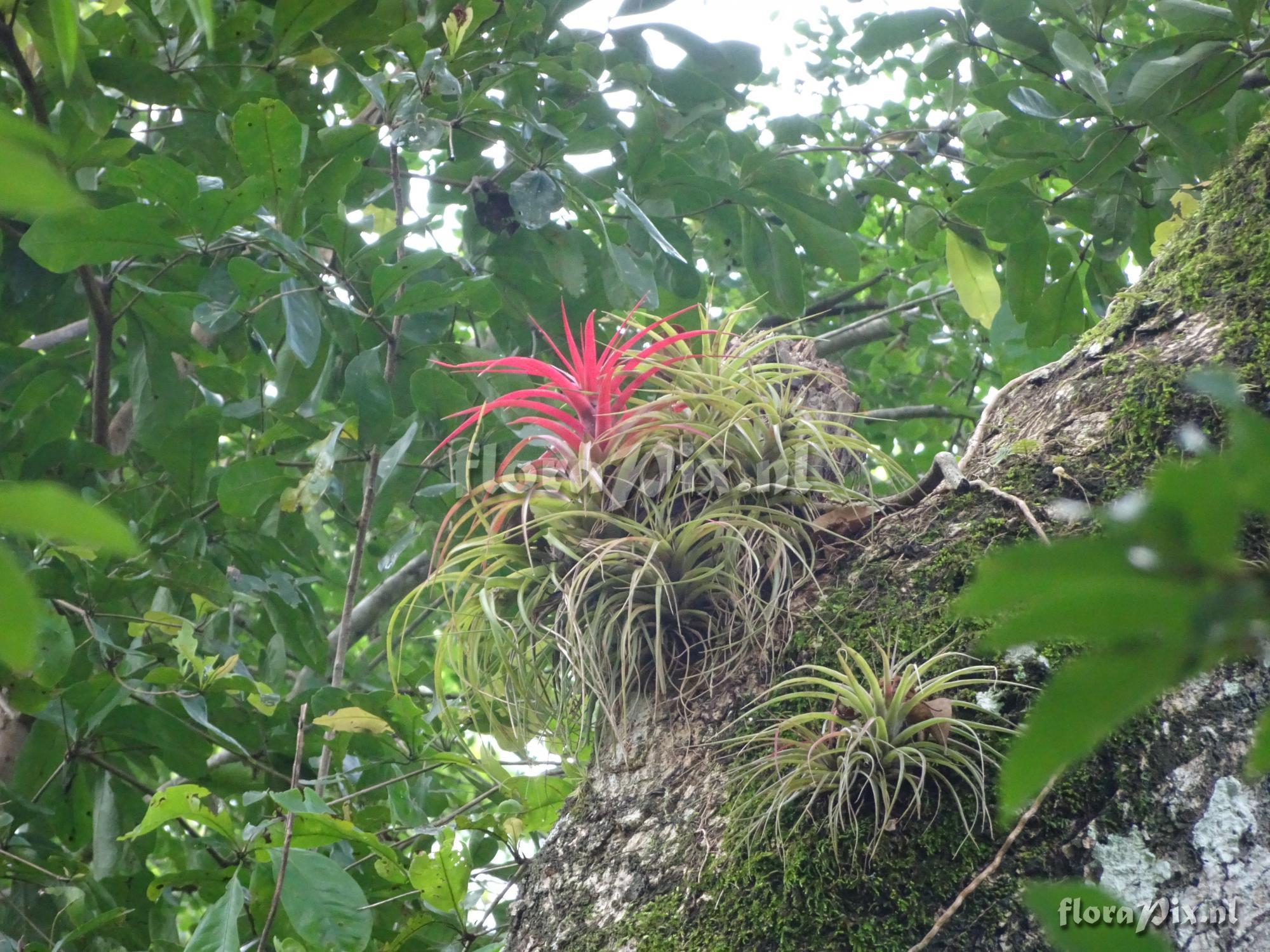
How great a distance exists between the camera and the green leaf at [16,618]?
1.05 feet

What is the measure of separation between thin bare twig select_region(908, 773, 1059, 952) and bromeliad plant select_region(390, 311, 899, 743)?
0.37 m

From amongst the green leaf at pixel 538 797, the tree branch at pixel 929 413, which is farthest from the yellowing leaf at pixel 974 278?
the green leaf at pixel 538 797

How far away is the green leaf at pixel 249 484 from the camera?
2.01 m

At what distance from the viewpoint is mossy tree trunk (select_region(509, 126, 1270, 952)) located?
0.90m

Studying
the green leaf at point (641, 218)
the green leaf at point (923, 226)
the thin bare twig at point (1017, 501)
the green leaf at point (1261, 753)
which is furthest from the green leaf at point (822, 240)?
the green leaf at point (1261, 753)

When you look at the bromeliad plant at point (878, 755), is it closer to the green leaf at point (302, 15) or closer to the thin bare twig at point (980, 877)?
the thin bare twig at point (980, 877)

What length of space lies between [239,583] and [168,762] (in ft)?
1.29

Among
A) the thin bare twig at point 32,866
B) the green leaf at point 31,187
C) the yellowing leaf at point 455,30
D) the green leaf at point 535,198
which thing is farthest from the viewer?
the green leaf at point 535,198

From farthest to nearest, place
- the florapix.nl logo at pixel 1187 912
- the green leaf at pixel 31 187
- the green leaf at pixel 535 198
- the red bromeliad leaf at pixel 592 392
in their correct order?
the green leaf at pixel 535 198, the red bromeliad leaf at pixel 592 392, the florapix.nl logo at pixel 1187 912, the green leaf at pixel 31 187

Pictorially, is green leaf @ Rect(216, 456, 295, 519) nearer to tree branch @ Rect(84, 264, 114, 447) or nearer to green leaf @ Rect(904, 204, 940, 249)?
tree branch @ Rect(84, 264, 114, 447)

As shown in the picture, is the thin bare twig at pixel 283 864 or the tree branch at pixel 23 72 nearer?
the thin bare twig at pixel 283 864

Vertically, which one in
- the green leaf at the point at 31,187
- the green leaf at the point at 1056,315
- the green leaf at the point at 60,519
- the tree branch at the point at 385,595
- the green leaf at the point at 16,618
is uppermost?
the green leaf at the point at 31,187

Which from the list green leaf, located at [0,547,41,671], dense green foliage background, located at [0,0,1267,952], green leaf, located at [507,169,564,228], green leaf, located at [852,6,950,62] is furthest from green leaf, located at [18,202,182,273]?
green leaf, located at [0,547,41,671]

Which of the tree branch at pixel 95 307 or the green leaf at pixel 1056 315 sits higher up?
the tree branch at pixel 95 307
